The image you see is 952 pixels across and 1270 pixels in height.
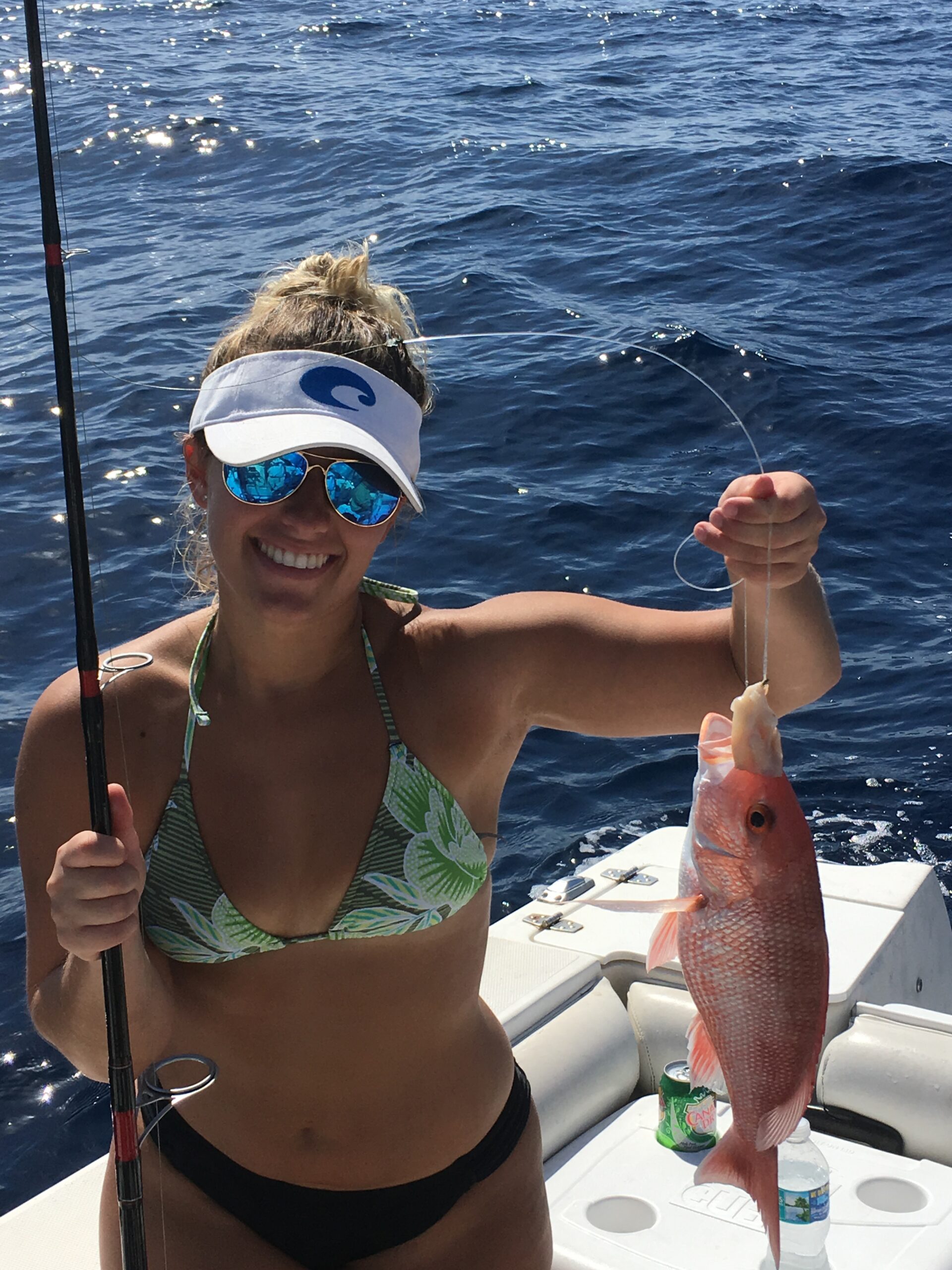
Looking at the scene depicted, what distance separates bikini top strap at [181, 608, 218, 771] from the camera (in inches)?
99.5

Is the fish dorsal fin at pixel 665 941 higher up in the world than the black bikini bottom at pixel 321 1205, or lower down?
higher up

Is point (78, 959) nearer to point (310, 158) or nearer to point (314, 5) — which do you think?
point (310, 158)

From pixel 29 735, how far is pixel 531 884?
4.56 m

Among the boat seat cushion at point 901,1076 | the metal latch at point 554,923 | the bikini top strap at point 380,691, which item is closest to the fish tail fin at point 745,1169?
the bikini top strap at point 380,691

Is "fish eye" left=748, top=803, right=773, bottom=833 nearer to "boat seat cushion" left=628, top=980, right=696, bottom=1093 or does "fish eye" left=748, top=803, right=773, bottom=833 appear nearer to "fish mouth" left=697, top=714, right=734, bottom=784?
"fish mouth" left=697, top=714, right=734, bottom=784

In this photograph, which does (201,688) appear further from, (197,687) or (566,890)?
(566,890)

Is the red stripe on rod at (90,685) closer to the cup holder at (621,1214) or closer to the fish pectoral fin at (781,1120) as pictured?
the fish pectoral fin at (781,1120)

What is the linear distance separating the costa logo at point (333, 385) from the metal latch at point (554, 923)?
107 inches

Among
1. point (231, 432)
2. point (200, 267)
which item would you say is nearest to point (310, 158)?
point (200, 267)

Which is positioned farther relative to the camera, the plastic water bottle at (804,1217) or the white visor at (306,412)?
the plastic water bottle at (804,1217)

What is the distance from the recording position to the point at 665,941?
83.9 inches

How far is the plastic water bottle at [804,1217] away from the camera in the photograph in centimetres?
322

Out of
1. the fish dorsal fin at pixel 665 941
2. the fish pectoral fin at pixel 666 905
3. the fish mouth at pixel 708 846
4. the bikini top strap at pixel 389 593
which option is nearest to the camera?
the fish pectoral fin at pixel 666 905

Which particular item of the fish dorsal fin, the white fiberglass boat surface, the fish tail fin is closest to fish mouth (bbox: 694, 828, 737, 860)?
the fish dorsal fin
